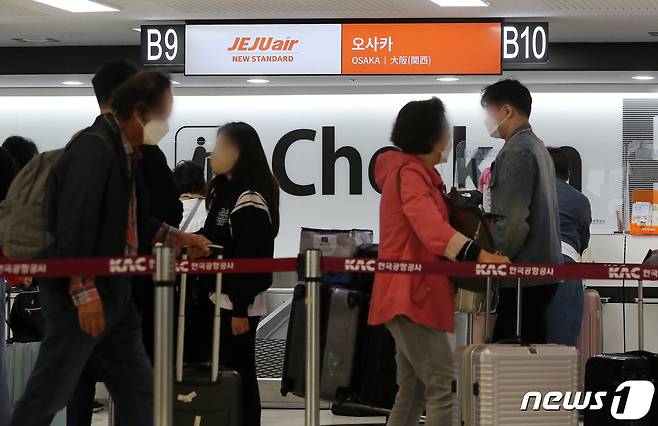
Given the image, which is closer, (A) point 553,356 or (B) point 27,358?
(A) point 553,356

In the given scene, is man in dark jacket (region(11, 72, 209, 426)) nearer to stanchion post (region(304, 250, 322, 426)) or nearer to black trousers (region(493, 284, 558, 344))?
stanchion post (region(304, 250, 322, 426))

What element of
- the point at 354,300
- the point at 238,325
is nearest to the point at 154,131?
the point at 238,325

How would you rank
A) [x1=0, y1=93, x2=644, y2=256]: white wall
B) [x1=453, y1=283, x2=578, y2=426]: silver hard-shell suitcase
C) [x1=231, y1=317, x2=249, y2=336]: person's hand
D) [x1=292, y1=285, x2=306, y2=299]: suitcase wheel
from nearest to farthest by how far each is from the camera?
[x1=453, y1=283, x2=578, y2=426]: silver hard-shell suitcase
[x1=231, y1=317, x2=249, y2=336]: person's hand
[x1=292, y1=285, x2=306, y2=299]: suitcase wheel
[x1=0, y1=93, x2=644, y2=256]: white wall

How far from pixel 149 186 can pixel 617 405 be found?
234 cm

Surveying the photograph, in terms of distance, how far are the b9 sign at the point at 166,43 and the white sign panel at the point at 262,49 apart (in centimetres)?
10

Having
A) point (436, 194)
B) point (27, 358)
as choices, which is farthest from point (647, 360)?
point (27, 358)

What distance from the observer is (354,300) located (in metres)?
6.27

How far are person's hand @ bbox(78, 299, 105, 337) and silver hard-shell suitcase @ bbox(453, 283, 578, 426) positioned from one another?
1.55m

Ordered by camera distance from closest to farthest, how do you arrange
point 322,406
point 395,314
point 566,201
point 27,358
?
point 395,314
point 27,358
point 566,201
point 322,406

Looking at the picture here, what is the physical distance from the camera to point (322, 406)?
8.59 m

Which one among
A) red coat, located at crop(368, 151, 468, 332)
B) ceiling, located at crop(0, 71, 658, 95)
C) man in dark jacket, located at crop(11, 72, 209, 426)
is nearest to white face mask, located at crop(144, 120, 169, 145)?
man in dark jacket, located at crop(11, 72, 209, 426)

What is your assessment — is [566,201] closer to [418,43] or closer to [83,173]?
[418,43]

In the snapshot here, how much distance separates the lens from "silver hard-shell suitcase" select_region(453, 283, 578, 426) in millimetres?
4906

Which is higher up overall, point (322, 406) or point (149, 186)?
point (149, 186)
